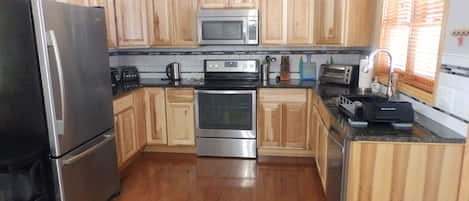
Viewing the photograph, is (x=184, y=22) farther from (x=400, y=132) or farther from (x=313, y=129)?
(x=400, y=132)

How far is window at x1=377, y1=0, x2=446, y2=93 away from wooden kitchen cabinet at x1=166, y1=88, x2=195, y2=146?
6.46ft

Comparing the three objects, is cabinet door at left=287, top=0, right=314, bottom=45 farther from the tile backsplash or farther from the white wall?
the white wall

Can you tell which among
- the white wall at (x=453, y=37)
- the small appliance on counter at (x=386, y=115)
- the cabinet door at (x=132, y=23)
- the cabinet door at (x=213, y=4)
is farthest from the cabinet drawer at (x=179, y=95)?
the white wall at (x=453, y=37)

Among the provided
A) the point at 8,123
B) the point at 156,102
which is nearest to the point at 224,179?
the point at 156,102

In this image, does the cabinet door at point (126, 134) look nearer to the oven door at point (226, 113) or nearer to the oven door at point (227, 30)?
the oven door at point (226, 113)

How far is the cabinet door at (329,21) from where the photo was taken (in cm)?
340

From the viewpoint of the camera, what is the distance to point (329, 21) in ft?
11.4

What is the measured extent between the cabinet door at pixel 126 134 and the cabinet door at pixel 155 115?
292 mm

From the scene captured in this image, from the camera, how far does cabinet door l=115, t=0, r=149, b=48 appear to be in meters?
3.63

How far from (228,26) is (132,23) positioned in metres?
1.06

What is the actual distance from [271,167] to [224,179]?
22.3 inches

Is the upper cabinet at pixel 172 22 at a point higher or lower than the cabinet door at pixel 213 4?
lower

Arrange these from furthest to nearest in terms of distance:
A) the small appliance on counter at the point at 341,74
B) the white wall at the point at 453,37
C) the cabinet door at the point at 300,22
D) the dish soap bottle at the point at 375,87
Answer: the cabinet door at the point at 300,22
the small appliance on counter at the point at 341,74
the dish soap bottle at the point at 375,87
the white wall at the point at 453,37

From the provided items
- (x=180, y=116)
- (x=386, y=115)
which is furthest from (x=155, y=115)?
(x=386, y=115)
